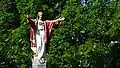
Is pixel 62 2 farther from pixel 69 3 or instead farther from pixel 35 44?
pixel 35 44

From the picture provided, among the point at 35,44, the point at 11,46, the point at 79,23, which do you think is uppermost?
the point at 35,44

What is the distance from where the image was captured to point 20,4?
650 inches

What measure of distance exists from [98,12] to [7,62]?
5.03 m

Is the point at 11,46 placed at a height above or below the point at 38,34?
below

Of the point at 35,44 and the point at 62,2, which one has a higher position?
the point at 35,44

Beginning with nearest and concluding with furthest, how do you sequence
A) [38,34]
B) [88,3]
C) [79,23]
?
[38,34] → [79,23] → [88,3]

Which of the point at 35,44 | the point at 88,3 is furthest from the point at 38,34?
the point at 88,3

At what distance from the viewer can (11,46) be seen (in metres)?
16.3

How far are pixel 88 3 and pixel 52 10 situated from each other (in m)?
1.78

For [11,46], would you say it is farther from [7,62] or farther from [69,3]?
[69,3]

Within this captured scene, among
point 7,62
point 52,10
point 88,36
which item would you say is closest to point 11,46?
point 7,62

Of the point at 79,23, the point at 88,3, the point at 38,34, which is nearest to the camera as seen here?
the point at 38,34

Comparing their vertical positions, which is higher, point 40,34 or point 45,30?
point 45,30

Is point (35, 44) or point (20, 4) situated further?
point (20, 4)
